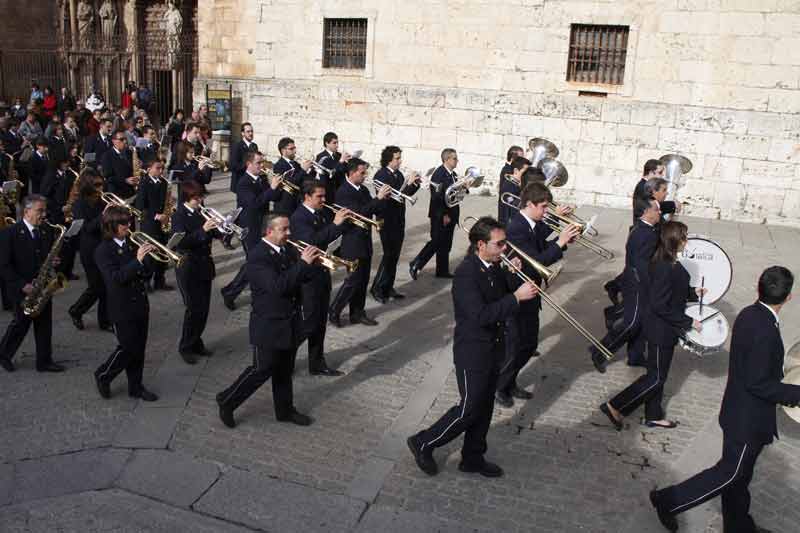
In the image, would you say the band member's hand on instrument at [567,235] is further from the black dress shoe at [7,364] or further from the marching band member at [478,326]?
the black dress shoe at [7,364]

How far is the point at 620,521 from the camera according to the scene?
499 cm

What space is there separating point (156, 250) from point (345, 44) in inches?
482

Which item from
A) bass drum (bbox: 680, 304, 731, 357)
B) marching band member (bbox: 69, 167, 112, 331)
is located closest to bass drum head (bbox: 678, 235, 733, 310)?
bass drum (bbox: 680, 304, 731, 357)

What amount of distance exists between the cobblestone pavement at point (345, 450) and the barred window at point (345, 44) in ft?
35.2

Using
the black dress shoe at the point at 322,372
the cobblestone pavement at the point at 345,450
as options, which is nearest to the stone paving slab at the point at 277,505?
the cobblestone pavement at the point at 345,450

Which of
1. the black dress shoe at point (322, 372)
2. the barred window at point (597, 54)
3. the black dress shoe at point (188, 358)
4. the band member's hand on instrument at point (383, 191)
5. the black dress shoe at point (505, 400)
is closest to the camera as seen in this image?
the black dress shoe at point (505, 400)

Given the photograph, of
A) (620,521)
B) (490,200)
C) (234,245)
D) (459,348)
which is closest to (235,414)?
(459,348)

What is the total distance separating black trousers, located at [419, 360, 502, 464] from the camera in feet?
16.6

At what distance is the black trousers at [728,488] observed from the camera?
14.7 ft

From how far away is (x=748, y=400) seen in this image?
4.42 metres

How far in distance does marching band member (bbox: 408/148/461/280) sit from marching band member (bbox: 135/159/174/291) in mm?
3309

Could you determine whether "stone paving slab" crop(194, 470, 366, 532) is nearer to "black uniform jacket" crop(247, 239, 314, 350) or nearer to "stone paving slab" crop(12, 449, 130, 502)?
"stone paving slab" crop(12, 449, 130, 502)

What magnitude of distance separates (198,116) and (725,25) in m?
11.3

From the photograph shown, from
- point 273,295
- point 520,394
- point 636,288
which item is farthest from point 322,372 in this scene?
point 636,288
